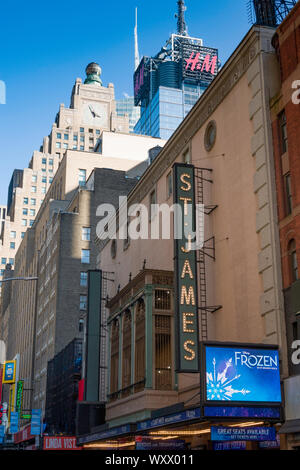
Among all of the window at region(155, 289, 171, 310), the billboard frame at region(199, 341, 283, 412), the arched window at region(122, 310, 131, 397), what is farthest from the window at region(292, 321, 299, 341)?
the arched window at region(122, 310, 131, 397)

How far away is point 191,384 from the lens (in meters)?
27.8

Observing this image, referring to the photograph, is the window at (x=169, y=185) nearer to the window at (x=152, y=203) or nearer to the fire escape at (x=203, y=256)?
the window at (x=152, y=203)

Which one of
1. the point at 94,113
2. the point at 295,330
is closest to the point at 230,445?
the point at 295,330

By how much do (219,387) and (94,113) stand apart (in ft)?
415

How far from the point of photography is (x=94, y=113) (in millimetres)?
141875

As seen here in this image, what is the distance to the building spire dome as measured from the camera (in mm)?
153775

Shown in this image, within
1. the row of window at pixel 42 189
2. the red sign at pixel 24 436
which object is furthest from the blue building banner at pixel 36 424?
the row of window at pixel 42 189

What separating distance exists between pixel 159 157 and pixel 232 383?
57.8ft

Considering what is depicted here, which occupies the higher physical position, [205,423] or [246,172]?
[246,172]

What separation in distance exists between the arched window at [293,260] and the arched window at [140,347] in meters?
10.7

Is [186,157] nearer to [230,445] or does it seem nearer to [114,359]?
[114,359]

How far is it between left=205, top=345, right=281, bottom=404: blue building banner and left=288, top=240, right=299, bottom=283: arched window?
8.96 ft

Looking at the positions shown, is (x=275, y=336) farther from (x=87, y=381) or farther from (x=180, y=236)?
(x=87, y=381)

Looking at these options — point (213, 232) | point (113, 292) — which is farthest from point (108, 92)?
point (213, 232)
